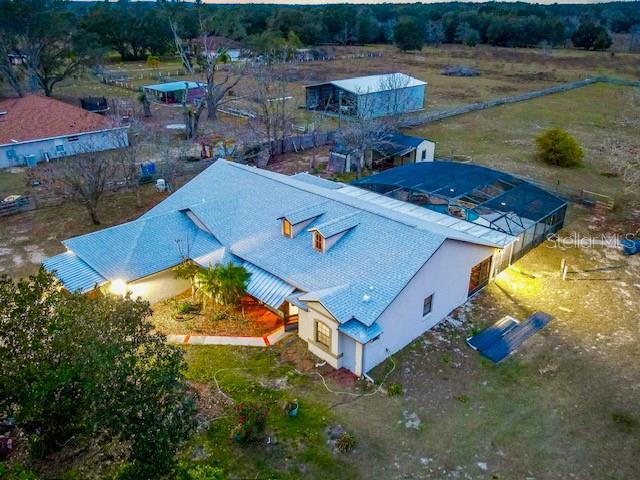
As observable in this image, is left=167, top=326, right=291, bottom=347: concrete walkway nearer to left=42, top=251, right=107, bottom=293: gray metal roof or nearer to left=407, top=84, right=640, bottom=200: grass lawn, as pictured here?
left=42, top=251, right=107, bottom=293: gray metal roof

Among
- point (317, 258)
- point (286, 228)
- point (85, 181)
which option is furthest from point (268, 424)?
point (85, 181)

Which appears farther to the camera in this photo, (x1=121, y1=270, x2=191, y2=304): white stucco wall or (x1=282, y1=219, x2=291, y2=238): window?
(x1=282, y1=219, x2=291, y2=238): window

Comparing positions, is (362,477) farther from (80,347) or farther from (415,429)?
(80,347)

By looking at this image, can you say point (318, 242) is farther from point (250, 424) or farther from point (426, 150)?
point (426, 150)

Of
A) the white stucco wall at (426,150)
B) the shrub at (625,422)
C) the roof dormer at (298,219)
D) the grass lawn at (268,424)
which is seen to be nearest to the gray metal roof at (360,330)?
the grass lawn at (268,424)

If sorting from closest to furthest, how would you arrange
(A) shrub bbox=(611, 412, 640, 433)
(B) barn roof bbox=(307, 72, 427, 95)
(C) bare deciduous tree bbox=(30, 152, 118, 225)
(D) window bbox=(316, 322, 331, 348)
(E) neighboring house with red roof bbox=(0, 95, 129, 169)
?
(A) shrub bbox=(611, 412, 640, 433), (D) window bbox=(316, 322, 331, 348), (C) bare deciduous tree bbox=(30, 152, 118, 225), (E) neighboring house with red roof bbox=(0, 95, 129, 169), (B) barn roof bbox=(307, 72, 427, 95)

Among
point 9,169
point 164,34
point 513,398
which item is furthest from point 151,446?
point 164,34

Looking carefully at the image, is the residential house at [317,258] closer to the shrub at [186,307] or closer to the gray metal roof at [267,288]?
the gray metal roof at [267,288]

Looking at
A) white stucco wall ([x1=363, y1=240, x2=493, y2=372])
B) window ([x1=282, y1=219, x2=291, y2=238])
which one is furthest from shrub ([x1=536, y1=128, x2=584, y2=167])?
window ([x1=282, y1=219, x2=291, y2=238])
